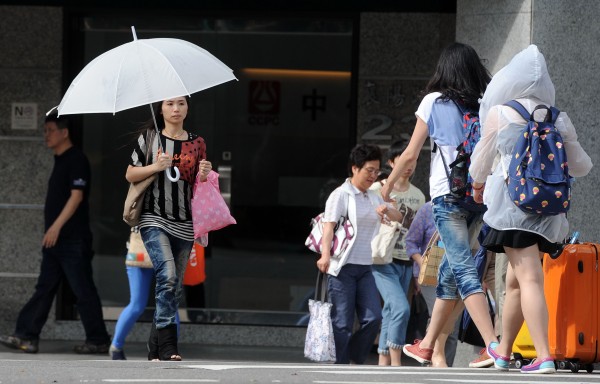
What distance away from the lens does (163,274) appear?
340 inches

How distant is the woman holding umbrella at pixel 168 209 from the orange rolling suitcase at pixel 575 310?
2.30m

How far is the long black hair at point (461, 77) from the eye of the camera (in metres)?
8.42

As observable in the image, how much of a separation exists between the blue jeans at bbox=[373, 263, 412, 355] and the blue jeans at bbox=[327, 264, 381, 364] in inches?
4.1

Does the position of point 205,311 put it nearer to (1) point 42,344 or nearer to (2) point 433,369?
(1) point 42,344

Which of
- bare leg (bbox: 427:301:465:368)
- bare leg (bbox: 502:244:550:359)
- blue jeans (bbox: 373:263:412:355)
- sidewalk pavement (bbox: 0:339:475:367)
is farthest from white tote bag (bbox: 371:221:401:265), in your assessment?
bare leg (bbox: 502:244:550:359)

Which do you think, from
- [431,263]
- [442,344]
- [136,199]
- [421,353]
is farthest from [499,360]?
[136,199]

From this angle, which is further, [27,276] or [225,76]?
[27,276]

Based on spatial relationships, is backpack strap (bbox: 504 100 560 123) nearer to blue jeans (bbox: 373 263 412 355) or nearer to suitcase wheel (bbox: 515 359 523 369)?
suitcase wheel (bbox: 515 359 523 369)

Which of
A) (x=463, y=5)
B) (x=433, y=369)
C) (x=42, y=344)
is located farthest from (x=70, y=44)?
(x=433, y=369)

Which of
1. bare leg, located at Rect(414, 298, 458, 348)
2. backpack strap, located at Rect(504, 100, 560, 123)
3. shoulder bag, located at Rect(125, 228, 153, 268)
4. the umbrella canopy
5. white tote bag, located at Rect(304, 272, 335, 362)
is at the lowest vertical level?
white tote bag, located at Rect(304, 272, 335, 362)

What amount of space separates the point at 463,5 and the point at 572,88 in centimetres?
125

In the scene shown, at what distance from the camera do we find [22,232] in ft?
42.0

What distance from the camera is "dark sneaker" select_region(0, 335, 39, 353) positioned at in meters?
11.8

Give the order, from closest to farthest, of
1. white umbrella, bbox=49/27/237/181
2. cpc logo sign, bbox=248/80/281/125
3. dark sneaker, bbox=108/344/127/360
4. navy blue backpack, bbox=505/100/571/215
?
navy blue backpack, bbox=505/100/571/215, white umbrella, bbox=49/27/237/181, dark sneaker, bbox=108/344/127/360, cpc logo sign, bbox=248/80/281/125
